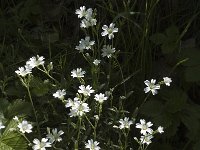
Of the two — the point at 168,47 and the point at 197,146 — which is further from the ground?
the point at 168,47

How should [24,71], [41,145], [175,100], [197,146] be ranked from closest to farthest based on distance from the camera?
[41,145] → [24,71] → [197,146] → [175,100]

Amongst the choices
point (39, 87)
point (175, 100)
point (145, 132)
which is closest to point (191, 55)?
point (175, 100)

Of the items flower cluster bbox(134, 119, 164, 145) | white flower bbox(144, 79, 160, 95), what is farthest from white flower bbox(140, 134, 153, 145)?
white flower bbox(144, 79, 160, 95)

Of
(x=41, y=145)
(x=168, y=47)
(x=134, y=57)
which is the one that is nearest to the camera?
(x=41, y=145)

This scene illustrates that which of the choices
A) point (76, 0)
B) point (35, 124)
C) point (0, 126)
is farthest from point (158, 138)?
point (76, 0)

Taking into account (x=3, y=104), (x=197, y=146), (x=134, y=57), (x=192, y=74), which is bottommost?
(x=197, y=146)

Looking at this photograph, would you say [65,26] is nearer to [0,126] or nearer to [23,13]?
[23,13]

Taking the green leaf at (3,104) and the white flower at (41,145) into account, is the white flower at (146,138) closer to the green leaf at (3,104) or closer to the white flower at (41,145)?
the white flower at (41,145)

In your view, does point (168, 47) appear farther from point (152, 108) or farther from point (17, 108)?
point (17, 108)

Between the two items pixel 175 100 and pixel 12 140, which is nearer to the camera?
pixel 12 140
